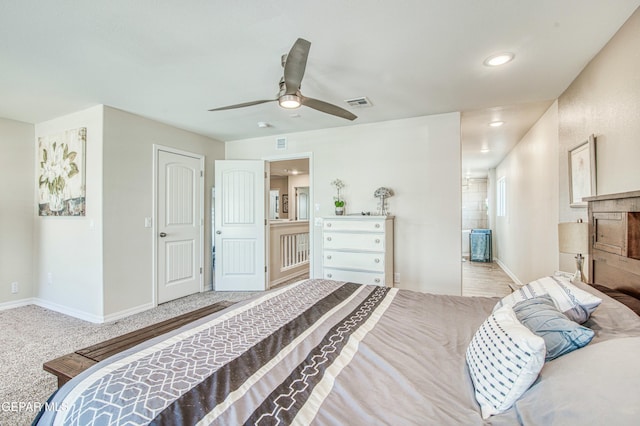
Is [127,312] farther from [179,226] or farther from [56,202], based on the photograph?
[56,202]

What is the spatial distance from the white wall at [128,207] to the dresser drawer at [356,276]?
91.5 inches

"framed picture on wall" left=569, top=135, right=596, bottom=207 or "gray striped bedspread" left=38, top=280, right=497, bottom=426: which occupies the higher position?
"framed picture on wall" left=569, top=135, right=596, bottom=207

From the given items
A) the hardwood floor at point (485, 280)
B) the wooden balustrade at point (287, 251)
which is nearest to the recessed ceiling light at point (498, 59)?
the hardwood floor at point (485, 280)

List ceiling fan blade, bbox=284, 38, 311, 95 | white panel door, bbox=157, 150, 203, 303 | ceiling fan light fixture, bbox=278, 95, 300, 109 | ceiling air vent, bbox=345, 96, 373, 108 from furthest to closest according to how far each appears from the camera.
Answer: white panel door, bbox=157, 150, 203, 303, ceiling air vent, bbox=345, 96, 373, 108, ceiling fan light fixture, bbox=278, 95, 300, 109, ceiling fan blade, bbox=284, 38, 311, 95

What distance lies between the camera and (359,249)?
3.48 meters

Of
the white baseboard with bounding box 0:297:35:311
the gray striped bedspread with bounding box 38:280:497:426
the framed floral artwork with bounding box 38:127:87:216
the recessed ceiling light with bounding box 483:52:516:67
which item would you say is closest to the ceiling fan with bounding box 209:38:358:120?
the recessed ceiling light with bounding box 483:52:516:67

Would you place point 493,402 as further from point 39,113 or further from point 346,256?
point 39,113

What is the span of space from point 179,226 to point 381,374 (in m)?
3.87

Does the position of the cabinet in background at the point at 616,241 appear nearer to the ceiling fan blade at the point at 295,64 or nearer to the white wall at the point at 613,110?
the white wall at the point at 613,110

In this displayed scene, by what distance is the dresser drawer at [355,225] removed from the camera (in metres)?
3.40

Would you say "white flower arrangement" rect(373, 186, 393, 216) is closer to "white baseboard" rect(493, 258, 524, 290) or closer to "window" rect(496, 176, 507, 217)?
"white baseboard" rect(493, 258, 524, 290)

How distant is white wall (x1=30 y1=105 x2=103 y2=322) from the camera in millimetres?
3328

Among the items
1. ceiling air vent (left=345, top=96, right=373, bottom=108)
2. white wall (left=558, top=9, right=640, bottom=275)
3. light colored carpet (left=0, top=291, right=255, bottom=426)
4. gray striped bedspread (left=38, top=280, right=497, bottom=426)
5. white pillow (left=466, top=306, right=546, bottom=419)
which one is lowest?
light colored carpet (left=0, top=291, right=255, bottom=426)

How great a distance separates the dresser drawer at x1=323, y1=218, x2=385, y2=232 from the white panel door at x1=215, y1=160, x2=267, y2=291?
137 cm
